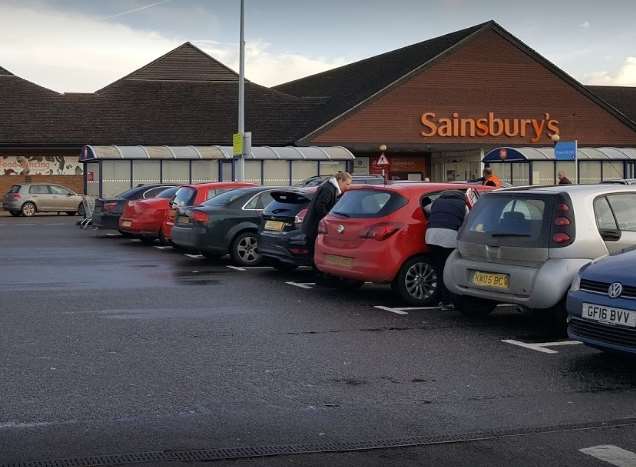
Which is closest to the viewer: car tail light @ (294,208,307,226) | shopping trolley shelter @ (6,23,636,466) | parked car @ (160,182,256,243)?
shopping trolley shelter @ (6,23,636,466)

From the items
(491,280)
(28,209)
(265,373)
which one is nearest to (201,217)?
(491,280)

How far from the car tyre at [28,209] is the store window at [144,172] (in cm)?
538

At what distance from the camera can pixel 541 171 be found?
44.2 meters

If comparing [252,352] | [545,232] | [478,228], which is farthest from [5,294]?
[545,232]

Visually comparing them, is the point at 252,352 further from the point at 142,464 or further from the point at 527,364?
the point at 142,464

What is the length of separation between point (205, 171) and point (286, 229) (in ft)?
88.9

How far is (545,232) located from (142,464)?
218 inches

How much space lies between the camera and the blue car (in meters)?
7.64

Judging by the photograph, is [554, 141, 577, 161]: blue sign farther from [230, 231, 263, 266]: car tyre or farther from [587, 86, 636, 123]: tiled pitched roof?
[587, 86, 636, 123]: tiled pitched roof

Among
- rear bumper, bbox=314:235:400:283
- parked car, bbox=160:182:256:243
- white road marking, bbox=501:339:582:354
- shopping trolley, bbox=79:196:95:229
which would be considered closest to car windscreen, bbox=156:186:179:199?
parked car, bbox=160:182:256:243

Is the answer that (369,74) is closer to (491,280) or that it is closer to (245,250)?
(245,250)

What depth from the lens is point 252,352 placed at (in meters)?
8.91

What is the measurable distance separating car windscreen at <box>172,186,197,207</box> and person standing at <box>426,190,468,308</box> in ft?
28.3

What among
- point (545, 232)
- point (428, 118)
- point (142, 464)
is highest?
point (428, 118)
